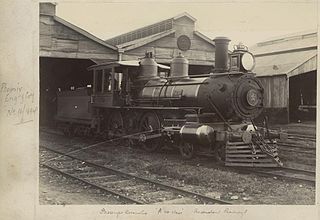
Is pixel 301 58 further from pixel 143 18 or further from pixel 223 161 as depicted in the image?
pixel 143 18

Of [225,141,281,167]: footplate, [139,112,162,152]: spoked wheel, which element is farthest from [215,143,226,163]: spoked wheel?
[139,112,162,152]: spoked wheel

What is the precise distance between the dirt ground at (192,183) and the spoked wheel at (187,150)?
2.5 inches

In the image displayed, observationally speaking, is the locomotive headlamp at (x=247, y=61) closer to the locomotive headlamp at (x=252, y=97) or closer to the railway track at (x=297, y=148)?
the locomotive headlamp at (x=252, y=97)

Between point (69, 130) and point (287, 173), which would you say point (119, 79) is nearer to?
point (69, 130)

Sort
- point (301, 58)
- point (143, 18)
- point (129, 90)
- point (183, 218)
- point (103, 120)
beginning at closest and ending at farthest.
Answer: point (183, 218)
point (143, 18)
point (301, 58)
point (129, 90)
point (103, 120)

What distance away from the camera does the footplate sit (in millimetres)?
3549

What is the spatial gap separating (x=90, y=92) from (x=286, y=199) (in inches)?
127

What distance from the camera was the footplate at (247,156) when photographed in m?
3.55

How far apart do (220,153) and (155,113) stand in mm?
890

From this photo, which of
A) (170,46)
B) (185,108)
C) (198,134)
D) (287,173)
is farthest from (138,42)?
(287,173)

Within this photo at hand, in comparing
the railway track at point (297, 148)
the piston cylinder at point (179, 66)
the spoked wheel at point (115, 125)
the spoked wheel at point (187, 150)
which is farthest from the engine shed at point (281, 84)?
the spoked wheel at point (115, 125)

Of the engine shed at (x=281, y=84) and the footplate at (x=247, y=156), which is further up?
the engine shed at (x=281, y=84)

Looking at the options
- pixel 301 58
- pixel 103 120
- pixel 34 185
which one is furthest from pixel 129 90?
pixel 34 185

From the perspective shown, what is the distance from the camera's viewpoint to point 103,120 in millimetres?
5215
